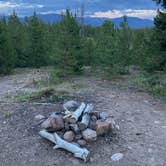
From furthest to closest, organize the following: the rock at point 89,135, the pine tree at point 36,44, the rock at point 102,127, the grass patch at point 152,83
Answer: the pine tree at point 36,44, the grass patch at point 152,83, the rock at point 102,127, the rock at point 89,135

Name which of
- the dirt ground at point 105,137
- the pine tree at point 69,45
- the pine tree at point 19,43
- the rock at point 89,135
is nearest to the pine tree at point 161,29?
the dirt ground at point 105,137

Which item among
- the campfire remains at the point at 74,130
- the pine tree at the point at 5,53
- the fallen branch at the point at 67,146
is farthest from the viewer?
the pine tree at the point at 5,53

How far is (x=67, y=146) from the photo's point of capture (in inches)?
189

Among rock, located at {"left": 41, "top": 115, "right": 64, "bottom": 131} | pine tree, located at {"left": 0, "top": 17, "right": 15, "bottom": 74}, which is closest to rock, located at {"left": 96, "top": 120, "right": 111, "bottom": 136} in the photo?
rock, located at {"left": 41, "top": 115, "right": 64, "bottom": 131}

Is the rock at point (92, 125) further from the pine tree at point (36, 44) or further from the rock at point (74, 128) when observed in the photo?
the pine tree at point (36, 44)

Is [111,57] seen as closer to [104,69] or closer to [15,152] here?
[104,69]

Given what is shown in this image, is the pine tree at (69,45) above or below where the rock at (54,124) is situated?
above

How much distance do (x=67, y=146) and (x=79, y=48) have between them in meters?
6.48

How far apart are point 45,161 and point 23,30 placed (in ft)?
39.7

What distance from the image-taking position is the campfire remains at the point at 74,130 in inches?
191

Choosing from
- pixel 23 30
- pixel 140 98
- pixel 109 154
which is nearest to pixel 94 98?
pixel 140 98

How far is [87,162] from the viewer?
4660 mm

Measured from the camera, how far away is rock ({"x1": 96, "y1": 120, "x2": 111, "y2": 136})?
5.14 meters

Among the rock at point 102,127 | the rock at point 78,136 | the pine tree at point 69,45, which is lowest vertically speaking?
the rock at point 78,136
